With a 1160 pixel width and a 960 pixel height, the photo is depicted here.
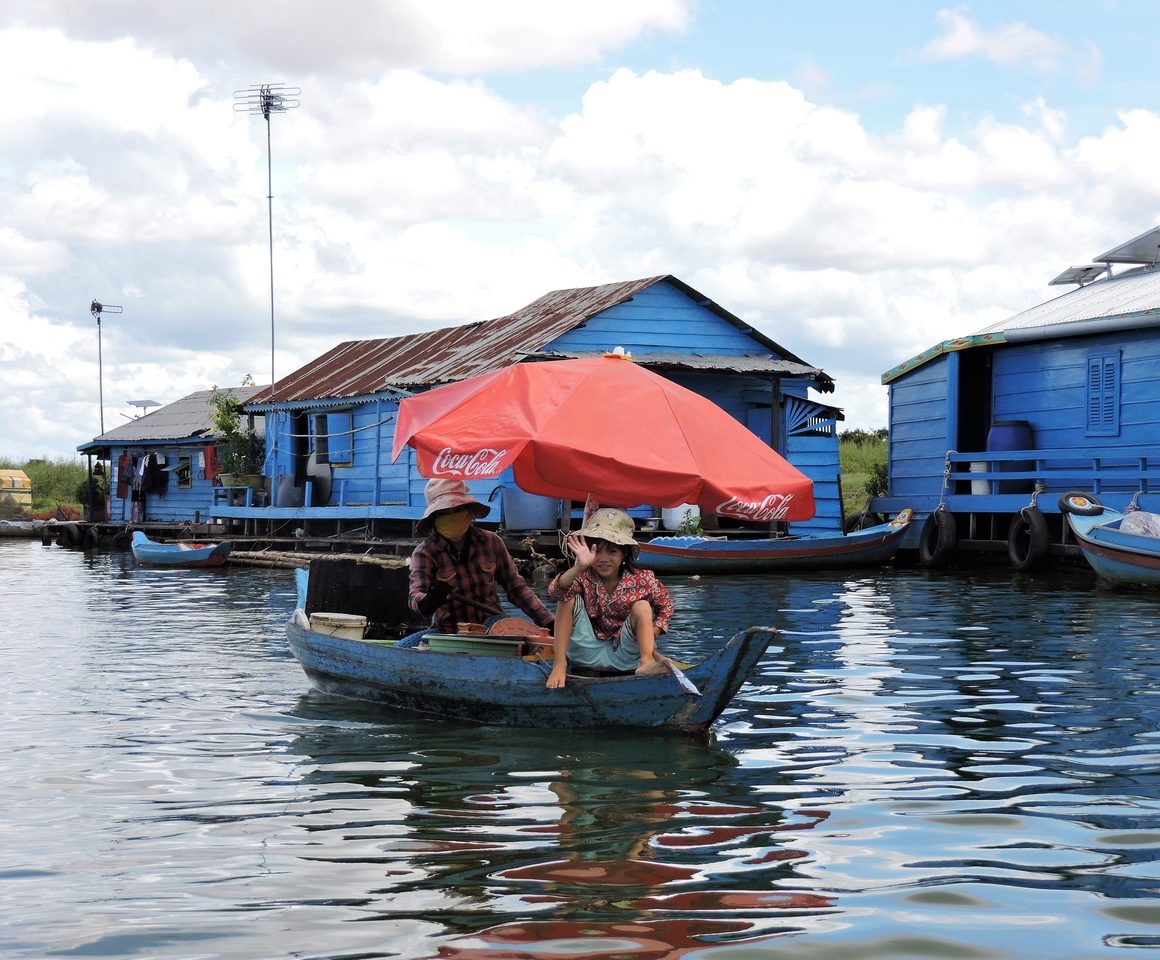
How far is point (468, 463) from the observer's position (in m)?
8.20

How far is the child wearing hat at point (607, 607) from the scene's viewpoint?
7992 millimetres

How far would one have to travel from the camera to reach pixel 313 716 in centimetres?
952

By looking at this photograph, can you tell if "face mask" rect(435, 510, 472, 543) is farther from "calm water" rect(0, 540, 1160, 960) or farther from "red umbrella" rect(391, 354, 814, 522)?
"calm water" rect(0, 540, 1160, 960)

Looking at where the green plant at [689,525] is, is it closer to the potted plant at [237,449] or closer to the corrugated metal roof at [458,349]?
the corrugated metal roof at [458,349]

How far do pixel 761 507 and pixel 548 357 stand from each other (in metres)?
15.4

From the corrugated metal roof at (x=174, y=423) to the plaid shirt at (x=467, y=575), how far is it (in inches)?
1133

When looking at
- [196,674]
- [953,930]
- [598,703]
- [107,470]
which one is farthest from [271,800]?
[107,470]

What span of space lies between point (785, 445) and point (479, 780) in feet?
61.2

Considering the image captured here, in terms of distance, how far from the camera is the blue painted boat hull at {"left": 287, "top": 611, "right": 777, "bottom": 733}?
7.95 metres

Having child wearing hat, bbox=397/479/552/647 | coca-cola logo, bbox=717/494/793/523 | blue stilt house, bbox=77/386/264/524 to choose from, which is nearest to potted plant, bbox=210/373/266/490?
blue stilt house, bbox=77/386/264/524

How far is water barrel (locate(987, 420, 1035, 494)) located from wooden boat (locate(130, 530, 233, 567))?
14.9 m

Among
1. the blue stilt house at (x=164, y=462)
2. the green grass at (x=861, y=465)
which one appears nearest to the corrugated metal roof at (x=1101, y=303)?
the green grass at (x=861, y=465)

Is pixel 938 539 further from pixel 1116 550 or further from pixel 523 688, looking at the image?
pixel 523 688

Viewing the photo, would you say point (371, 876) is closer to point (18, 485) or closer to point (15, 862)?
point (15, 862)
